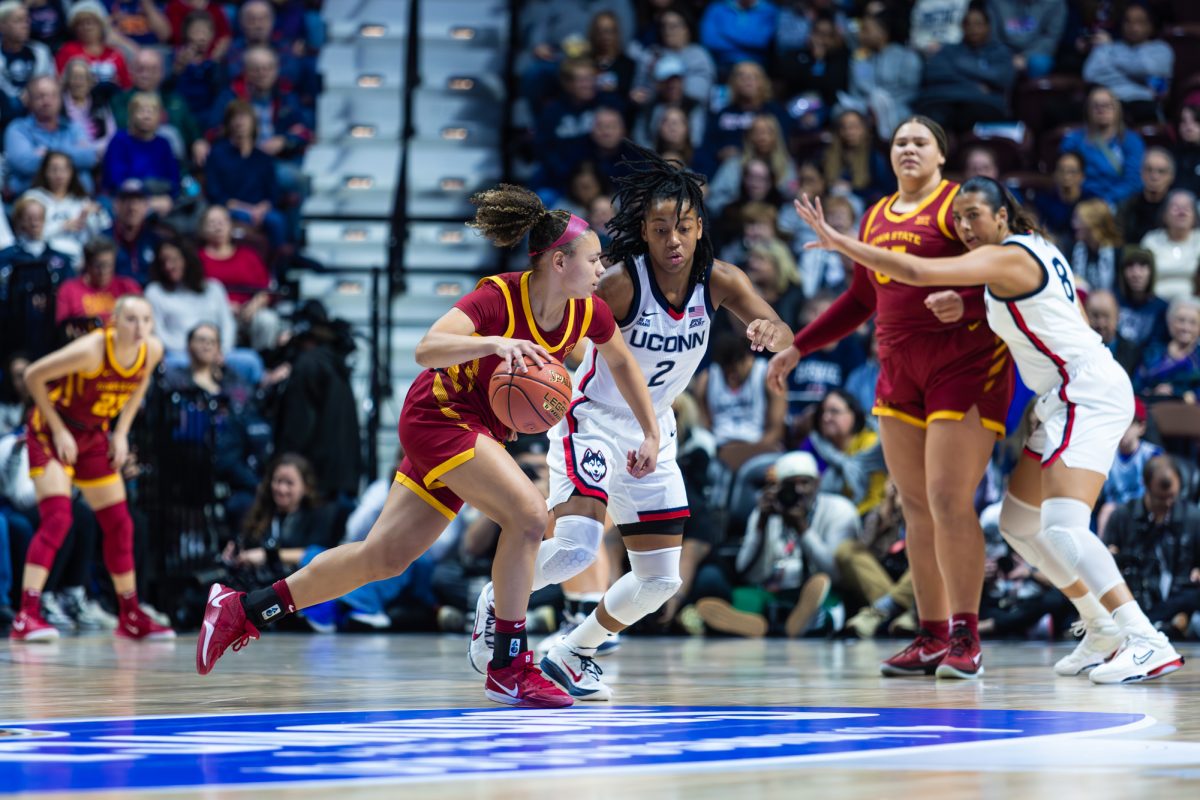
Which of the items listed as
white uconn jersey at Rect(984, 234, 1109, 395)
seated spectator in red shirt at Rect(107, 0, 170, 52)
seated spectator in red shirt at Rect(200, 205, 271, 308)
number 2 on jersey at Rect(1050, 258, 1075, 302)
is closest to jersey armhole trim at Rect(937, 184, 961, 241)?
white uconn jersey at Rect(984, 234, 1109, 395)

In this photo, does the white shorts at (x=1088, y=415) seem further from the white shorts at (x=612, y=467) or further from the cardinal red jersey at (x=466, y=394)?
the cardinal red jersey at (x=466, y=394)

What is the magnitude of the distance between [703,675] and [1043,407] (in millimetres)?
1476

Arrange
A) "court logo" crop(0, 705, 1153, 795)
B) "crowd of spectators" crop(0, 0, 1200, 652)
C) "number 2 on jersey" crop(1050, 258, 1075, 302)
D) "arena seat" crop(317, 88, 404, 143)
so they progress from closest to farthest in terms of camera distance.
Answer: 1. "court logo" crop(0, 705, 1153, 795)
2. "number 2 on jersey" crop(1050, 258, 1075, 302)
3. "crowd of spectators" crop(0, 0, 1200, 652)
4. "arena seat" crop(317, 88, 404, 143)

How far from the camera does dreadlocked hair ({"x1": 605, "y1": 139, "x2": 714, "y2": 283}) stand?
518 cm

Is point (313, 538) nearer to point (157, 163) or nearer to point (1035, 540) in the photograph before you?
point (157, 163)

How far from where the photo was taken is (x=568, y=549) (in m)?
5.36

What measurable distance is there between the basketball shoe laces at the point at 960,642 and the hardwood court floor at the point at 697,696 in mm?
125

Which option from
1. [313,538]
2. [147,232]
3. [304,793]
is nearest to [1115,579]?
[304,793]

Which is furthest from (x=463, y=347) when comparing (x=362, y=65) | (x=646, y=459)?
(x=362, y=65)

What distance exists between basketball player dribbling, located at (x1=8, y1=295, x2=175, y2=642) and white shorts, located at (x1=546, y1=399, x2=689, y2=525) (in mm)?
3326

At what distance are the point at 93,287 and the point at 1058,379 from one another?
648cm

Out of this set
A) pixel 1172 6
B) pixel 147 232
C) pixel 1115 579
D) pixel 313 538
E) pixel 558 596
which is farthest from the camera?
pixel 1172 6

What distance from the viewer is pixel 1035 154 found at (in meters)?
11.8

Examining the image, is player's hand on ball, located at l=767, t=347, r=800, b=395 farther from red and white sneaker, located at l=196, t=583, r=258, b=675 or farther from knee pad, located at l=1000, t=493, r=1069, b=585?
red and white sneaker, located at l=196, t=583, r=258, b=675
